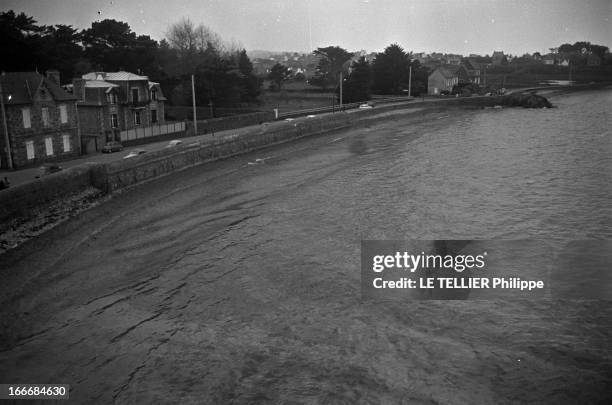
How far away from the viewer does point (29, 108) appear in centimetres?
3306

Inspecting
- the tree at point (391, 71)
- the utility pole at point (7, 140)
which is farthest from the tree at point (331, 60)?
the utility pole at point (7, 140)

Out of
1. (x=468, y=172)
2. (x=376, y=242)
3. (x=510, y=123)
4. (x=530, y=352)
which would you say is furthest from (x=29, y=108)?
(x=510, y=123)

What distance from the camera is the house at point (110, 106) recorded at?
40.1 meters

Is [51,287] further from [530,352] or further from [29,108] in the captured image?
[29,108]

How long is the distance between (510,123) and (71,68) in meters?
45.3

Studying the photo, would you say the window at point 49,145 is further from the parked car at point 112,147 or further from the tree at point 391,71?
the tree at point 391,71

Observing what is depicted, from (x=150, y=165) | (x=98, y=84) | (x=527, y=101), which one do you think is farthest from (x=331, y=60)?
(x=150, y=165)

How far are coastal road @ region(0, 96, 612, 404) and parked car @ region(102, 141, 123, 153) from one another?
43.3 feet

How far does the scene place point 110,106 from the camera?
42250 mm

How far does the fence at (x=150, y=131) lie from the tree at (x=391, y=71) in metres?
47.3

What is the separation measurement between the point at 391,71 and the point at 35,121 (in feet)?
200

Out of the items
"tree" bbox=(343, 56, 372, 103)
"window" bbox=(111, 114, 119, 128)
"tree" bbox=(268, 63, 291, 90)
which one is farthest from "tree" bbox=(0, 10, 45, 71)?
"tree" bbox=(268, 63, 291, 90)

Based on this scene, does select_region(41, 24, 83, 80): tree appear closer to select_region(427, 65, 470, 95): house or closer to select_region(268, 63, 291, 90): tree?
select_region(268, 63, 291, 90): tree

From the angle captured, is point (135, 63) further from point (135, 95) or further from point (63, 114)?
point (63, 114)
